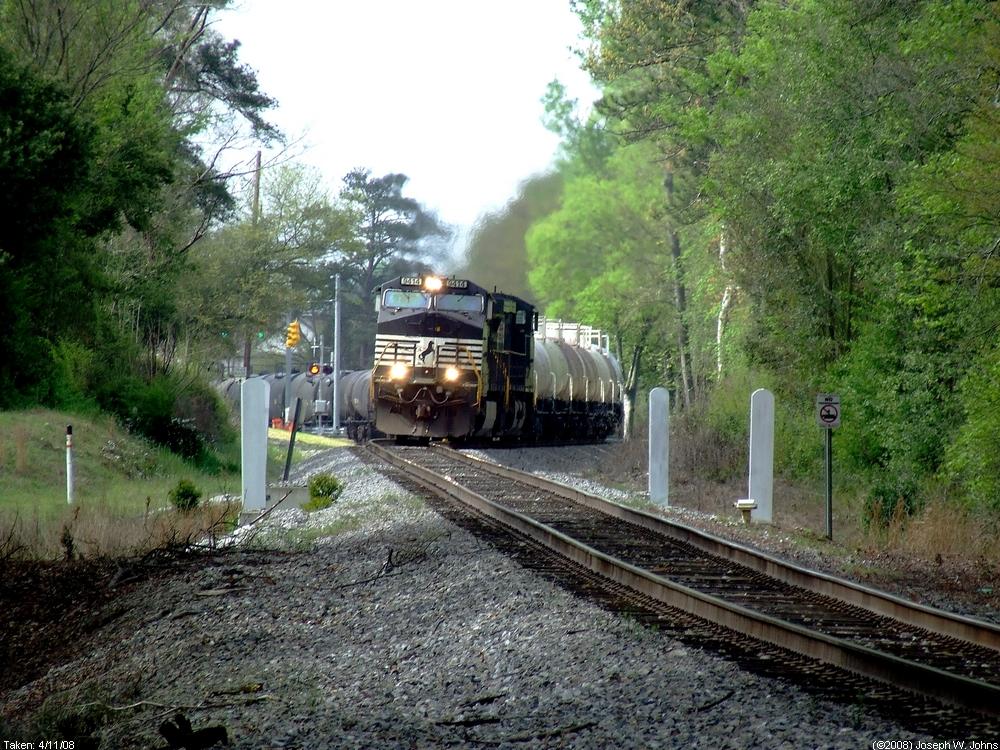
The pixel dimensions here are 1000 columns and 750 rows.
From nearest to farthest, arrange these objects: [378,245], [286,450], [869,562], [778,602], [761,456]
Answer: [778,602]
[869,562]
[761,456]
[286,450]
[378,245]

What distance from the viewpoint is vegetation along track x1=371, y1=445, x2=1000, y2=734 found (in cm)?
644

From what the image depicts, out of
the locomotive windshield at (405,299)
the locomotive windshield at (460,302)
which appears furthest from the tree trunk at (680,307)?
the locomotive windshield at (405,299)

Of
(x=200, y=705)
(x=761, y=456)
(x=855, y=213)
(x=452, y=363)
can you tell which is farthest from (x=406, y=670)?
(x=452, y=363)

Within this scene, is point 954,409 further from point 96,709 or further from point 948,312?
point 96,709

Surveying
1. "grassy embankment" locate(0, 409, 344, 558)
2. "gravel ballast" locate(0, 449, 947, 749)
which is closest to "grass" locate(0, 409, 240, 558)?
"grassy embankment" locate(0, 409, 344, 558)

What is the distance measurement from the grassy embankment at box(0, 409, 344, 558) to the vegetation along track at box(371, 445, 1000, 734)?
12.3 ft

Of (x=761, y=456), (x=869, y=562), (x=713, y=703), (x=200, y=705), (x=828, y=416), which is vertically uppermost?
(x=828, y=416)

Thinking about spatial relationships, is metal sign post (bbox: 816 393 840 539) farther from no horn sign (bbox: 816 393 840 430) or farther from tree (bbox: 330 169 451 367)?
tree (bbox: 330 169 451 367)

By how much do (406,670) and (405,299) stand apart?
20.0 meters

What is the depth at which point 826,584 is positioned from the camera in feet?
31.5

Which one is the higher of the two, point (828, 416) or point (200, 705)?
point (828, 416)

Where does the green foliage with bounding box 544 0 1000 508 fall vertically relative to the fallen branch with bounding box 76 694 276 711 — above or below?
above

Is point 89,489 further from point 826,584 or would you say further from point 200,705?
point 200,705

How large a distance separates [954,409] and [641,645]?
11076 mm
